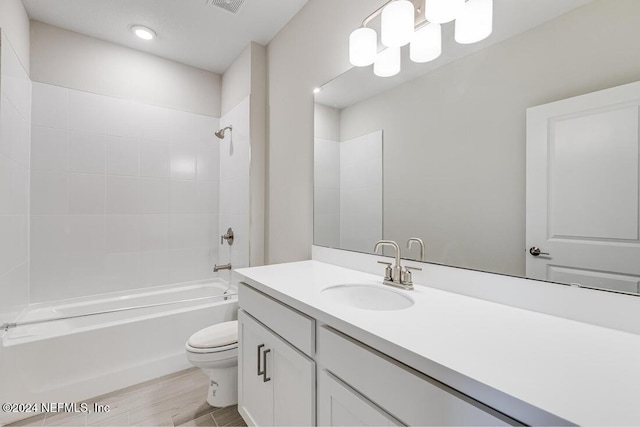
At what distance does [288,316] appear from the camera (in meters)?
1.03

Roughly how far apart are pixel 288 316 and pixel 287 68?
1.77m

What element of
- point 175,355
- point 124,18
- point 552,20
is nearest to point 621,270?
point 552,20

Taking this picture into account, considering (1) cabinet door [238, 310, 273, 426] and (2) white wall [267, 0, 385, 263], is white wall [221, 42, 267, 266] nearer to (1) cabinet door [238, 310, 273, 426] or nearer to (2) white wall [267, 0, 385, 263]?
(2) white wall [267, 0, 385, 263]

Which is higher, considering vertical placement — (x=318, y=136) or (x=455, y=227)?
(x=318, y=136)

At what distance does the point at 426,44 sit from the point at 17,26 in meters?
2.44

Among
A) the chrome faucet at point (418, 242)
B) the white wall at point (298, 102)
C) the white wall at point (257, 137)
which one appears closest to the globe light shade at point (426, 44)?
the white wall at point (298, 102)

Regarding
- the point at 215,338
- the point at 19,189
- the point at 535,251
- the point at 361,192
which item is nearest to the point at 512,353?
the point at 535,251

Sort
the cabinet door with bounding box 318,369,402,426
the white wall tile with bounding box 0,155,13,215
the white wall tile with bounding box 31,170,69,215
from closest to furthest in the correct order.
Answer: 1. the cabinet door with bounding box 318,369,402,426
2. the white wall tile with bounding box 0,155,13,215
3. the white wall tile with bounding box 31,170,69,215

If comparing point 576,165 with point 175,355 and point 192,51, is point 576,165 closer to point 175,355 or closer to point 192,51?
point 175,355

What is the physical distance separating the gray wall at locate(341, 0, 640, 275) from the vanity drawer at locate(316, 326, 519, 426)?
57 cm

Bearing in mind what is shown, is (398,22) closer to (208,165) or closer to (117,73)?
(208,165)

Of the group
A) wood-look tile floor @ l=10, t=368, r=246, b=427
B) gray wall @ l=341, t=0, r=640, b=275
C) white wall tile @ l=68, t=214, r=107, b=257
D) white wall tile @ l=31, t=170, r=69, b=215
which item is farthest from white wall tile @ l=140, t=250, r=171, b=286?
gray wall @ l=341, t=0, r=640, b=275

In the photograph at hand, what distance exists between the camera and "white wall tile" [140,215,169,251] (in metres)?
2.49

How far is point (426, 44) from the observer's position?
1196 millimetres
